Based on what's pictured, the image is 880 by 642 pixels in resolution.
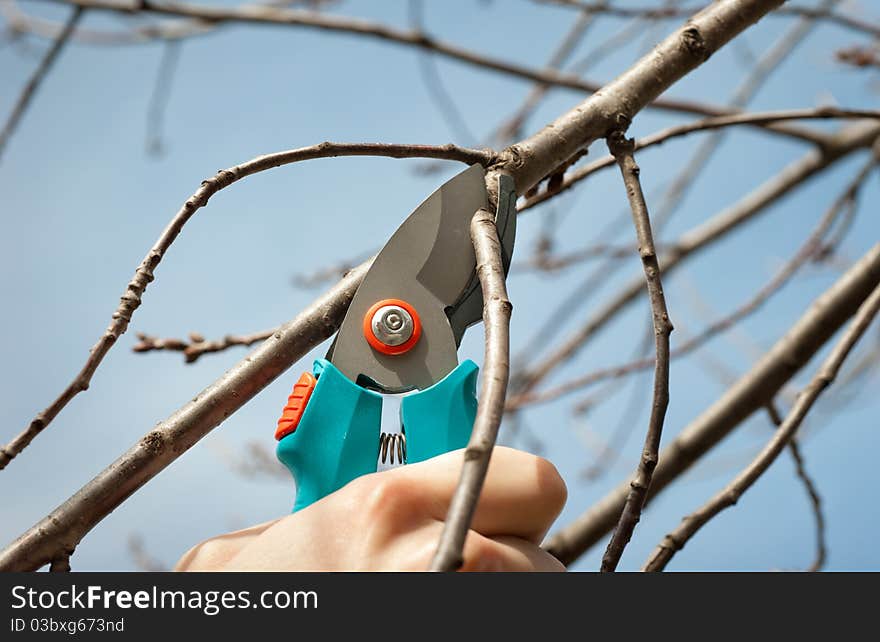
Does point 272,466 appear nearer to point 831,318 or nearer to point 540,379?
point 540,379

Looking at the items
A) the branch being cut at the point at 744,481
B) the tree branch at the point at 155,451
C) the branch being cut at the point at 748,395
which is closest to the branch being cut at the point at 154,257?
the tree branch at the point at 155,451

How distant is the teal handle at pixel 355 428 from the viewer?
0.74 meters

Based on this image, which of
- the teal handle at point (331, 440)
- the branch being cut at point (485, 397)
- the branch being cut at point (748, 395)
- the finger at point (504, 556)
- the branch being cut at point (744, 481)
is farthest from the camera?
the branch being cut at point (748, 395)

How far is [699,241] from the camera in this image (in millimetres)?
1920

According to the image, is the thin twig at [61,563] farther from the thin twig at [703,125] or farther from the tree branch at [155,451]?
the thin twig at [703,125]

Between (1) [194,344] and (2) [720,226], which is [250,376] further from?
(2) [720,226]

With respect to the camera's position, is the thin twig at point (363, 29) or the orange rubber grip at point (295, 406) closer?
the orange rubber grip at point (295, 406)

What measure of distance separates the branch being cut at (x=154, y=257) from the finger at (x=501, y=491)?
0.93ft

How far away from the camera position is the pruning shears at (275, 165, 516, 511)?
75 cm

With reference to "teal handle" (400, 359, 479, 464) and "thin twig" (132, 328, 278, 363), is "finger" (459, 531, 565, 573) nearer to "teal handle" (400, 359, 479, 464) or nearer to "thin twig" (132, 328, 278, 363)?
"teal handle" (400, 359, 479, 464)

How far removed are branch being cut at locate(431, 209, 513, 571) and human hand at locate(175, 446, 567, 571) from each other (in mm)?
70
